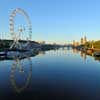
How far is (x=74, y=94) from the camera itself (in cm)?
1220

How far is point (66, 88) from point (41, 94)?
96.0 inches

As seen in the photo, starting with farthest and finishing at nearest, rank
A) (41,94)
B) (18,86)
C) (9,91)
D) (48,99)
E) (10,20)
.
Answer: (10,20)
(18,86)
(9,91)
(41,94)
(48,99)

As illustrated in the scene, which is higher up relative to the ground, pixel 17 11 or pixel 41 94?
pixel 17 11

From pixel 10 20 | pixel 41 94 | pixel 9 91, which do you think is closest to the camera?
pixel 41 94

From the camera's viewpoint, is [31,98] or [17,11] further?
[17,11]

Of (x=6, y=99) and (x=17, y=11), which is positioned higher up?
(x=17, y=11)

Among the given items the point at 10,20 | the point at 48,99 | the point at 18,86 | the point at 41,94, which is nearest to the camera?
the point at 48,99

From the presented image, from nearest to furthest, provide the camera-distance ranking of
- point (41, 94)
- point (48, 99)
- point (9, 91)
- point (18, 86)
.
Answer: point (48, 99)
point (41, 94)
point (9, 91)
point (18, 86)

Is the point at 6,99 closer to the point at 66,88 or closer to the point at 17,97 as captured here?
the point at 17,97

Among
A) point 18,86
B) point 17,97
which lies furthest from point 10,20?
point 17,97

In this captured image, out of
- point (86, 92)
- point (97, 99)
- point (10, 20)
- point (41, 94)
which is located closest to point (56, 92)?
point (41, 94)

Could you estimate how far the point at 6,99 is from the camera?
11.1 metres

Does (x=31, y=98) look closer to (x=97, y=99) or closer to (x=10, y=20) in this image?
(x=97, y=99)

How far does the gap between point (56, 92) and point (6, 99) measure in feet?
10.9
